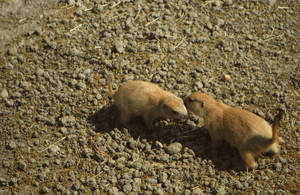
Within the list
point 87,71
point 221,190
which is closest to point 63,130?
point 87,71

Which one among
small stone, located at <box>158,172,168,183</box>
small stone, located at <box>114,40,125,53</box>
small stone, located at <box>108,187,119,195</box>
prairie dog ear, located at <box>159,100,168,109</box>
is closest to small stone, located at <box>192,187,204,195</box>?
small stone, located at <box>158,172,168,183</box>

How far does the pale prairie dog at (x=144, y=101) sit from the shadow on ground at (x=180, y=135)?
151 millimetres

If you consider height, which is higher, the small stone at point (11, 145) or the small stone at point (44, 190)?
the small stone at point (11, 145)

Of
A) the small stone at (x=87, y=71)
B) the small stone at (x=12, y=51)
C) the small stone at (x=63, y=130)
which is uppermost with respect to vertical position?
the small stone at (x=12, y=51)

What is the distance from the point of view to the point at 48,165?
4.80m

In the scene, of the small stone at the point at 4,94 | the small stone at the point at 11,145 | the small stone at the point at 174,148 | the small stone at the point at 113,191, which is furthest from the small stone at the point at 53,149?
the small stone at the point at 174,148

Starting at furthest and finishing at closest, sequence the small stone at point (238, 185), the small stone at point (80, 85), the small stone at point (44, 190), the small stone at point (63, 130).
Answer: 1. the small stone at point (80, 85)
2. the small stone at point (63, 130)
3. the small stone at point (238, 185)
4. the small stone at point (44, 190)

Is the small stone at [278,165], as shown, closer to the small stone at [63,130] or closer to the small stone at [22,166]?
the small stone at [63,130]

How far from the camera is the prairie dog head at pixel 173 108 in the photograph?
5148mm

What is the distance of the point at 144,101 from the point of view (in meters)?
5.37

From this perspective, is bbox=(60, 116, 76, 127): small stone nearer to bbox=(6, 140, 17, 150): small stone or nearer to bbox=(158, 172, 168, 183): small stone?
bbox=(6, 140, 17, 150): small stone

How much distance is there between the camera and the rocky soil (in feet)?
15.6

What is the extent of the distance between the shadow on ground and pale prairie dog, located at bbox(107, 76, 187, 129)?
15cm

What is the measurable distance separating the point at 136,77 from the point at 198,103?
1.11 metres
